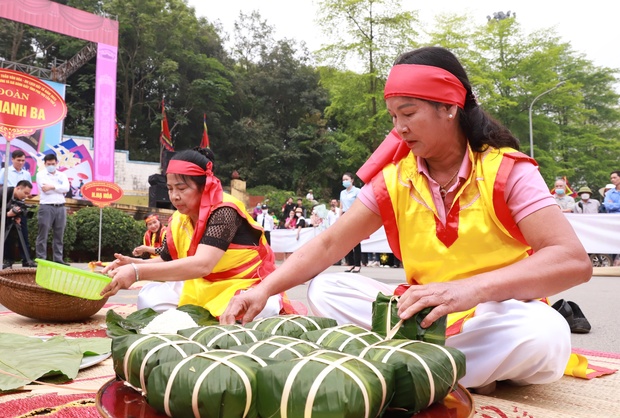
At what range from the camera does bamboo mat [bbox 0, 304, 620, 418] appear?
55.4 inches

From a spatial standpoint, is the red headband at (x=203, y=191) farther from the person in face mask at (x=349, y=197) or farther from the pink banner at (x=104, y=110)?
the pink banner at (x=104, y=110)

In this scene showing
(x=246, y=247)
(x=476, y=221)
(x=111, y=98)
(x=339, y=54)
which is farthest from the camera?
(x=339, y=54)

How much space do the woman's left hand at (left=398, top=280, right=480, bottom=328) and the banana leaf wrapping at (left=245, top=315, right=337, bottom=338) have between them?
260mm

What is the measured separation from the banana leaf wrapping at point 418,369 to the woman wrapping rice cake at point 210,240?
5.57ft

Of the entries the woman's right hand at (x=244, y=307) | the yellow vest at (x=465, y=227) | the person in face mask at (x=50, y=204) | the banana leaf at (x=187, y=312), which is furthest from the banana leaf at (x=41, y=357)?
the person in face mask at (x=50, y=204)

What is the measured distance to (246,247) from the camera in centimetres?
299

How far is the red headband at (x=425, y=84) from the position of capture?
1.59 meters

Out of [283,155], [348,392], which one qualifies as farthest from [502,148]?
[283,155]

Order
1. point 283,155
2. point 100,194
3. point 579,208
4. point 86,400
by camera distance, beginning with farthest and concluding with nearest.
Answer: point 283,155
point 579,208
point 100,194
point 86,400

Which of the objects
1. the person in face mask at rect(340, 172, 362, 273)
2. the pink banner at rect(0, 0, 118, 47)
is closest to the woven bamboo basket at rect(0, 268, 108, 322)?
the person in face mask at rect(340, 172, 362, 273)

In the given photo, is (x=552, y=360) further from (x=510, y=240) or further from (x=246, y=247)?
(x=246, y=247)

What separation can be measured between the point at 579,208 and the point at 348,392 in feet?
34.9

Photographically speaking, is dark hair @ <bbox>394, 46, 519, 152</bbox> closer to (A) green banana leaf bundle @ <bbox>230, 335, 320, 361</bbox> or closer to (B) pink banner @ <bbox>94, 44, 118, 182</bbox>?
(A) green banana leaf bundle @ <bbox>230, 335, 320, 361</bbox>

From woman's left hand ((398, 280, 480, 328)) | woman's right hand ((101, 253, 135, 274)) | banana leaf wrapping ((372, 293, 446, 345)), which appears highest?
woman's left hand ((398, 280, 480, 328))
